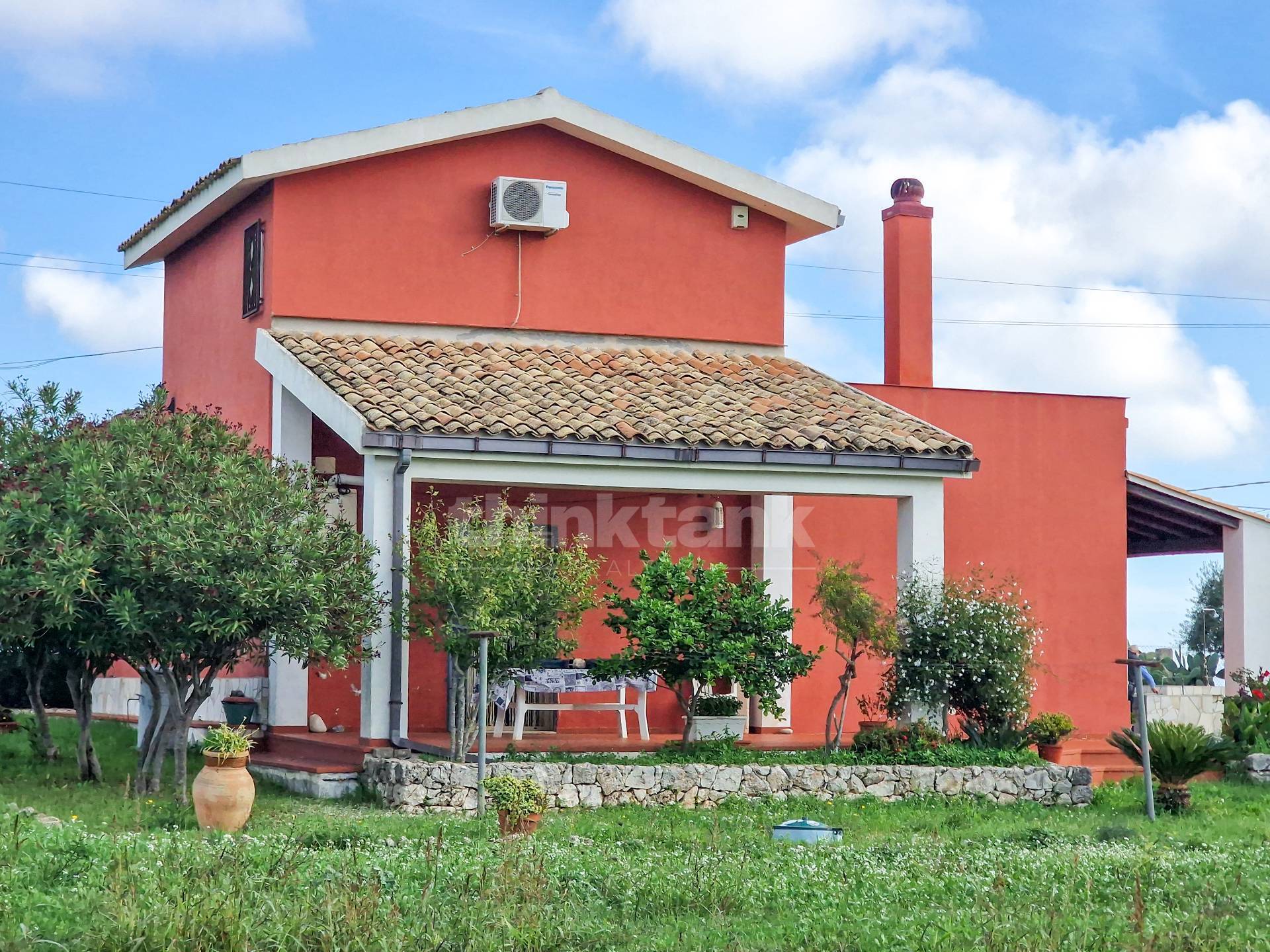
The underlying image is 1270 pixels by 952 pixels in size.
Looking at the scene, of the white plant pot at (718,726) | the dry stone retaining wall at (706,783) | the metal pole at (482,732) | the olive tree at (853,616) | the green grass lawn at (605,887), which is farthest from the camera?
the white plant pot at (718,726)

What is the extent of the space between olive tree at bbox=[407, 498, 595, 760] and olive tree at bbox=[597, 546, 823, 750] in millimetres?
598

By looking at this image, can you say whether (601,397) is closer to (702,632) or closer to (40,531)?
(702,632)

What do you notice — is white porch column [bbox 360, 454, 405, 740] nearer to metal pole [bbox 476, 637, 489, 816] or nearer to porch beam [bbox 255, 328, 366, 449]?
porch beam [bbox 255, 328, 366, 449]

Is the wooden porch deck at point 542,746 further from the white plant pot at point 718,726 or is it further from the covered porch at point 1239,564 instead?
the covered porch at point 1239,564

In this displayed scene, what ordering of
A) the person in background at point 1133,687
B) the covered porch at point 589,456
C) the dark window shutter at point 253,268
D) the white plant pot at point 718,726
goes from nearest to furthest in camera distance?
the covered porch at point 589,456 < the white plant pot at point 718,726 < the dark window shutter at point 253,268 < the person in background at point 1133,687

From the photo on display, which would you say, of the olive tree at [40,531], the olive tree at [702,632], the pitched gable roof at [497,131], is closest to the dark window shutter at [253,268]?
the pitched gable roof at [497,131]

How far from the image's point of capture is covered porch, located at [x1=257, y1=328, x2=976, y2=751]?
14.4 m

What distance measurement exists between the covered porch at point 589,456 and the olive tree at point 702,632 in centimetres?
104

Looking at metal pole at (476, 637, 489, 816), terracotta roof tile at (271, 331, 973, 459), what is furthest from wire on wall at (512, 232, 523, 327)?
metal pole at (476, 637, 489, 816)

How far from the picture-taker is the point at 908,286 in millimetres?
19844

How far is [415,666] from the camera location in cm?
1744

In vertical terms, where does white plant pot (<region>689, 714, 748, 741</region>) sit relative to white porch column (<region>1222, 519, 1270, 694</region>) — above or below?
below

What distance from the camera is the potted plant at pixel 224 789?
38.3 feet

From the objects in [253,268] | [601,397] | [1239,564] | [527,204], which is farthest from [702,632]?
[1239,564]
